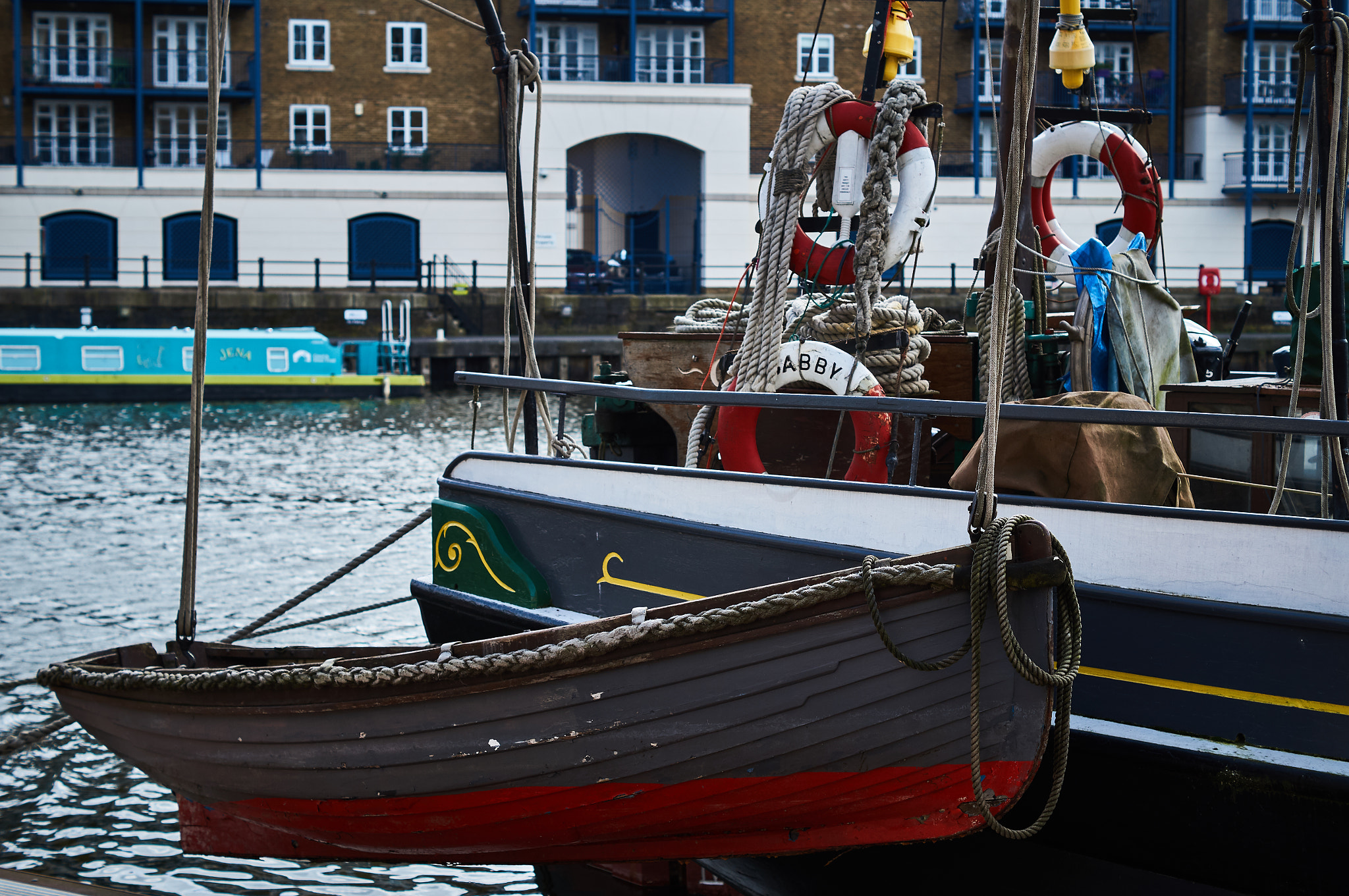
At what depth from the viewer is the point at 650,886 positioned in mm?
4539

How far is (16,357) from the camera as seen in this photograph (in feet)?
72.7

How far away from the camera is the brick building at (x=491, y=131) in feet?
98.8

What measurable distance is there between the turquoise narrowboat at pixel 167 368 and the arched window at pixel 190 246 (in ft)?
21.5

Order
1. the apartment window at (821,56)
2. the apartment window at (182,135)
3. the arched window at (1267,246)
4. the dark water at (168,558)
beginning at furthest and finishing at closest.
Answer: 1. the arched window at (1267,246)
2. the apartment window at (821,56)
3. the apartment window at (182,135)
4. the dark water at (168,558)

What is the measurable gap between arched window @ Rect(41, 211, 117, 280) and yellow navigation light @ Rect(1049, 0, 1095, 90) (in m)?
27.8

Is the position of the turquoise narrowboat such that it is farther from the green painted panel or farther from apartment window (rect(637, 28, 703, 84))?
the green painted panel

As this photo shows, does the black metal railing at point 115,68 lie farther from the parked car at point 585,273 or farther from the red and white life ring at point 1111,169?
the red and white life ring at point 1111,169

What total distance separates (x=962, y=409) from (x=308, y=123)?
30924mm

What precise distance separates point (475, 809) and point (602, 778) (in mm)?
407

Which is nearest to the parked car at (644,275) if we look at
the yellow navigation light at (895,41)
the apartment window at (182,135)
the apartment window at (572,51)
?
the apartment window at (572,51)

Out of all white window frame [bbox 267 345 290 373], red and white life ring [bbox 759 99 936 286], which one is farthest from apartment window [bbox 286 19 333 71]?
red and white life ring [bbox 759 99 936 286]

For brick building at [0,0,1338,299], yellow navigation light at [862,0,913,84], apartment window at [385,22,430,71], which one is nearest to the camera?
yellow navigation light at [862,0,913,84]

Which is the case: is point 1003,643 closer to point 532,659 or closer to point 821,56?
point 532,659

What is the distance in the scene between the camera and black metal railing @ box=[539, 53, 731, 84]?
105 ft
